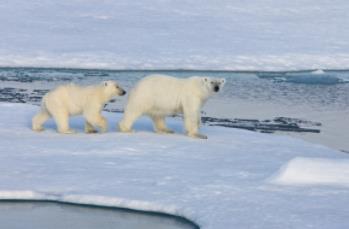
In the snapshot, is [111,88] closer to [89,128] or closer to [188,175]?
[89,128]

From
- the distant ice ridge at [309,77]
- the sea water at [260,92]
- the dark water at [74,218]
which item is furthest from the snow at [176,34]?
the dark water at [74,218]

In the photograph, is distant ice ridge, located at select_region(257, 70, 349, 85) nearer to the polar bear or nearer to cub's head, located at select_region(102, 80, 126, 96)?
cub's head, located at select_region(102, 80, 126, 96)

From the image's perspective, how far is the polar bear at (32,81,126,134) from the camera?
29.7 feet

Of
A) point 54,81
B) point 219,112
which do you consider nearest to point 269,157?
point 219,112

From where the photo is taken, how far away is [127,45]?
736 inches

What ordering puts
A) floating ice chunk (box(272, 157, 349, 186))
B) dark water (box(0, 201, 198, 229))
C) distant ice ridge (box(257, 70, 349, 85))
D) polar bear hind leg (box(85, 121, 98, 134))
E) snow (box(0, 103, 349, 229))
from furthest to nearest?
distant ice ridge (box(257, 70, 349, 85)) < polar bear hind leg (box(85, 121, 98, 134)) < floating ice chunk (box(272, 157, 349, 186)) < snow (box(0, 103, 349, 229)) < dark water (box(0, 201, 198, 229))

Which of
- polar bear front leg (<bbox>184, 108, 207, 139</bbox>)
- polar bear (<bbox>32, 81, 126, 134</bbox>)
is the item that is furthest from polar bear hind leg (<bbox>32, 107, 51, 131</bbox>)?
polar bear front leg (<bbox>184, 108, 207, 139</bbox>)

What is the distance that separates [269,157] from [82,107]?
199 centimetres

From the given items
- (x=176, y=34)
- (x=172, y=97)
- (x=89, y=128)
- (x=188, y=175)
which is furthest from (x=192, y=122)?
(x=176, y=34)

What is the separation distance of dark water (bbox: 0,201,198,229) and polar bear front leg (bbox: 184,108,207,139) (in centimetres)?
272

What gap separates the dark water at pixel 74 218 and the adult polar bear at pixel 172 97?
2.58m

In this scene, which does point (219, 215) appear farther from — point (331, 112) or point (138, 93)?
point (331, 112)

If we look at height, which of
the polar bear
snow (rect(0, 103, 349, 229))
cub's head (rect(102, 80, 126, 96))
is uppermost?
cub's head (rect(102, 80, 126, 96))

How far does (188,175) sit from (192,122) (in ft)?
5.86
